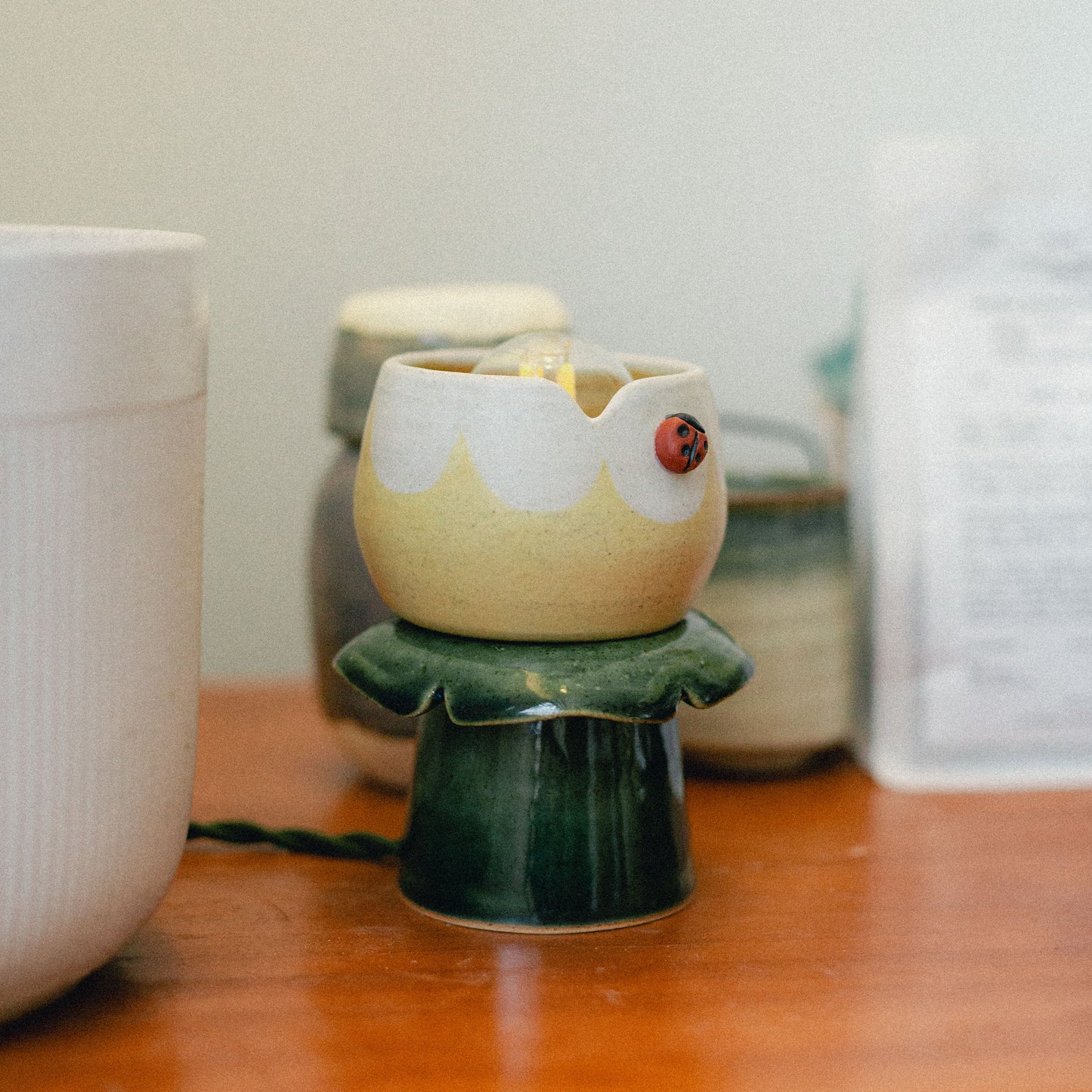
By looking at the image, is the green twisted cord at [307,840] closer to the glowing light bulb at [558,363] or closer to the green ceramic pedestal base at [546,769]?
the green ceramic pedestal base at [546,769]

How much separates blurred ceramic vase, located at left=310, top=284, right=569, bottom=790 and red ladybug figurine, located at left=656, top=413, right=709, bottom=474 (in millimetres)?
138

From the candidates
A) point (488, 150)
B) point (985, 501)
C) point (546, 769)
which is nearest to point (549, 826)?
point (546, 769)

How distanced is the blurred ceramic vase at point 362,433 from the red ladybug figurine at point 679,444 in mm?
138

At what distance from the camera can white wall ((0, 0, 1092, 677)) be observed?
721 mm

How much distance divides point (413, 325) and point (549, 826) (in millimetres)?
219

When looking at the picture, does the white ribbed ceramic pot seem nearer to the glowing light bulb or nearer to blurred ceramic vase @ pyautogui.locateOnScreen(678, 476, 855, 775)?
the glowing light bulb

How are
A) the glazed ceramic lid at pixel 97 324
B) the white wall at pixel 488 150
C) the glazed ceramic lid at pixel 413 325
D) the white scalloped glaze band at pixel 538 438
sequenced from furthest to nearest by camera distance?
the white wall at pixel 488 150, the glazed ceramic lid at pixel 413 325, the white scalloped glaze band at pixel 538 438, the glazed ceramic lid at pixel 97 324

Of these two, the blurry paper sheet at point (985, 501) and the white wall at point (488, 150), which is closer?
the blurry paper sheet at point (985, 501)

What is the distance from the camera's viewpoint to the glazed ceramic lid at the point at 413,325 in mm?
568

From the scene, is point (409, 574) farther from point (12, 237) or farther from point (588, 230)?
point (588, 230)

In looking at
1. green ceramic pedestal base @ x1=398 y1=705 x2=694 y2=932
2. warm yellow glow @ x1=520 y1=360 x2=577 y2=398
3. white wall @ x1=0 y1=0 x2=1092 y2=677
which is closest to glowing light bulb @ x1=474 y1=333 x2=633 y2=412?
warm yellow glow @ x1=520 y1=360 x2=577 y2=398

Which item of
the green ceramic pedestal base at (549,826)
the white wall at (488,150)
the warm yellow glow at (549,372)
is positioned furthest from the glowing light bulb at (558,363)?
the white wall at (488,150)

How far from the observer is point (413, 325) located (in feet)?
1.88

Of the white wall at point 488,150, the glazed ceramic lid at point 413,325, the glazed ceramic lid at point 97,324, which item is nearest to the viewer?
the glazed ceramic lid at point 97,324
